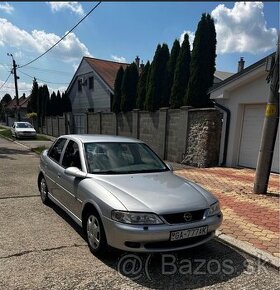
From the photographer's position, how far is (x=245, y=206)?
6258mm

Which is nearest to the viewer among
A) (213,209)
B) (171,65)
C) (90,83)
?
(213,209)

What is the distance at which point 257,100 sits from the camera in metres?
10.1

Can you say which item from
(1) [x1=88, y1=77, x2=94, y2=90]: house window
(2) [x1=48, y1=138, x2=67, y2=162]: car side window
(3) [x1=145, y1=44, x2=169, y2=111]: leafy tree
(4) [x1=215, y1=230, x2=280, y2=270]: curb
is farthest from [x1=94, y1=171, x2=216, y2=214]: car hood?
(1) [x1=88, y1=77, x2=94, y2=90]: house window

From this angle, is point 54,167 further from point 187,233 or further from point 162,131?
point 162,131

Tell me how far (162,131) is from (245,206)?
7.54m

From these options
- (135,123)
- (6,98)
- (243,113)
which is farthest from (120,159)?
(6,98)

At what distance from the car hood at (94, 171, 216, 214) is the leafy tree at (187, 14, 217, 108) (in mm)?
7873

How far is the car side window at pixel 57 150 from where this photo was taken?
551 cm

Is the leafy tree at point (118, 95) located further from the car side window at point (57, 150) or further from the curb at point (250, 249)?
the curb at point (250, 249)

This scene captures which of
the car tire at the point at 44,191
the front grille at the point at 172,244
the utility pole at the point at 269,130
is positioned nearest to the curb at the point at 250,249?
the front grille at the point at 172,244

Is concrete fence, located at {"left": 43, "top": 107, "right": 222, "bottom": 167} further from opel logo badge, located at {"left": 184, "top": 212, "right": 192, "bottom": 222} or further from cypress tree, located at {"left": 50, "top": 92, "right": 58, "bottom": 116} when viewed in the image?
cypress tree, located at {"left": 50, "top": 92, "right": 58, "bottom": 116}

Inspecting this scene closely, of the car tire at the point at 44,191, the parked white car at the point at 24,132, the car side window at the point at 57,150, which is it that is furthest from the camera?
the parked white car at the point at 24,132

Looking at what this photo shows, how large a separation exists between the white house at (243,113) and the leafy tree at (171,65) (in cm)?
330

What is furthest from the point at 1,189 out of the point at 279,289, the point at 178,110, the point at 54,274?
the point at 178,110
